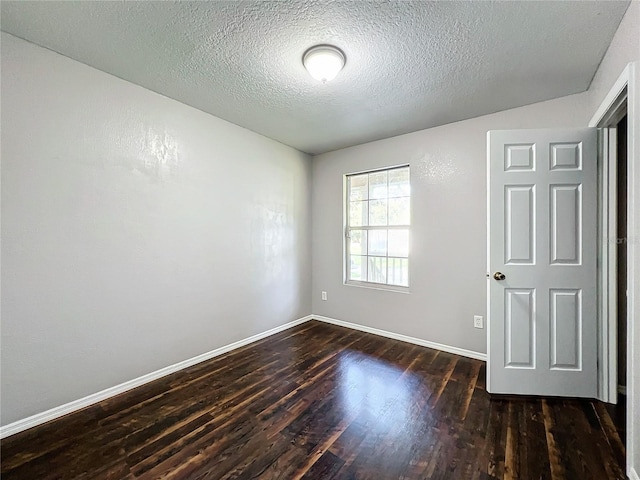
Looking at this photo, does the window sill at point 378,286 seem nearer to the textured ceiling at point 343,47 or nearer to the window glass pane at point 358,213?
the window glass pane at point 358,213

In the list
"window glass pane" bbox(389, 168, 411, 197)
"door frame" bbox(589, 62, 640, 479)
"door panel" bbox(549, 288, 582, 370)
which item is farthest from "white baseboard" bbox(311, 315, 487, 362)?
"window glass pane" bbox(389, 168, 411, 197)

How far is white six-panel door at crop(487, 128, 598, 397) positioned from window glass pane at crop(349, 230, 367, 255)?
1.78 metres

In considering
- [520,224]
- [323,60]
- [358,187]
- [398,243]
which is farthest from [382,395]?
[358,187]

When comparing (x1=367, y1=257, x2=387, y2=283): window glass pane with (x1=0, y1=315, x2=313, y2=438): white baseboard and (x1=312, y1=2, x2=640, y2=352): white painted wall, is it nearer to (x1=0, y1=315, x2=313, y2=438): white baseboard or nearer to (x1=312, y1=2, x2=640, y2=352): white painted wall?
(x1=312, y1=2, x2=640, y2=352): white painted wall

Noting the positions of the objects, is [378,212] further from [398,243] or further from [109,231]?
[109,231]

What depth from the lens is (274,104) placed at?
103 inches

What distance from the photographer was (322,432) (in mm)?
1776

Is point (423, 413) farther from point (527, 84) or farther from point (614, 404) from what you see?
point (527, 84)

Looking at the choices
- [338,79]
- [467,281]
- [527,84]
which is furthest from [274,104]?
[467,281]

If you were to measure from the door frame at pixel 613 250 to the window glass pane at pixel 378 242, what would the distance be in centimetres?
201

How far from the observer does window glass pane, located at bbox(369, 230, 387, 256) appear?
3656 millimetres

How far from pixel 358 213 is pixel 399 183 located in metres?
0.70

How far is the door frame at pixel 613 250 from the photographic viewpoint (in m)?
1.41

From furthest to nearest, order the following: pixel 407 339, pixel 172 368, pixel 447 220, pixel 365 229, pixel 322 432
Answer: pixel 365 229 < pixel 407 339 < pixel 447 220 < pixel 172 368 < pixel 322 432
